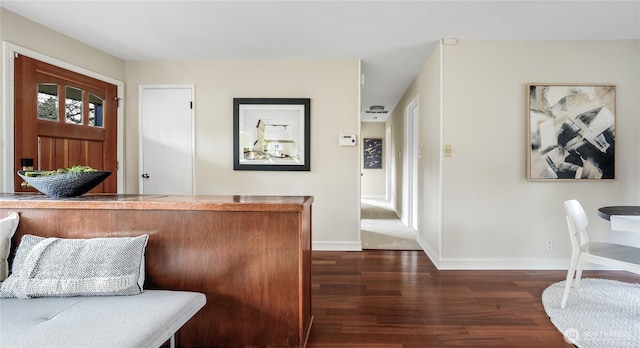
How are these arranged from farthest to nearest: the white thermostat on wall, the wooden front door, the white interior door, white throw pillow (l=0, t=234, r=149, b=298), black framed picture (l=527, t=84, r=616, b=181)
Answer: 1. the white interior door
2. the white thermostat on wall
3. black framed picture (l=527, t=84, r=616, b=181)
4. the wooden front door
5. white throw pillow (l=0, t=234, r=149, b=298)

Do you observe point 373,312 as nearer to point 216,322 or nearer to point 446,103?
point 216,322

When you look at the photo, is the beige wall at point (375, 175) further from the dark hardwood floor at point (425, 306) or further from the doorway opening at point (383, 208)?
the dark hardwood floor at point (425, 306)

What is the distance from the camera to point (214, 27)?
2.92 m

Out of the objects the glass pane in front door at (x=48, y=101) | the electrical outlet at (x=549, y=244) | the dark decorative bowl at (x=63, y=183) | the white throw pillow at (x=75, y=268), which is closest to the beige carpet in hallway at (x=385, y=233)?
the electrical outlet at (x=549, y=244)

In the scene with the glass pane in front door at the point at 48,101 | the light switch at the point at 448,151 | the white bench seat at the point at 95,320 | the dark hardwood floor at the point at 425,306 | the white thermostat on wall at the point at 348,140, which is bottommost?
the dark hardwood floor at the point at 425,306

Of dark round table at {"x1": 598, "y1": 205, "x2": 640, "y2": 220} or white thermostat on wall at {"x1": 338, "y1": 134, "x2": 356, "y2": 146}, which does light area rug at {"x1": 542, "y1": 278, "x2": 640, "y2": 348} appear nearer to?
dark round table at {"x1": 598, "y1": 205, "x2": 640, "y2": 220}

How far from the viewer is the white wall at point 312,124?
3.78 meters

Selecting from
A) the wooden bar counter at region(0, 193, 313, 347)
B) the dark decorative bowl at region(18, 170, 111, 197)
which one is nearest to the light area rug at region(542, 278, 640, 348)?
the wooden bar counter at region(0, 193, 313, 347)

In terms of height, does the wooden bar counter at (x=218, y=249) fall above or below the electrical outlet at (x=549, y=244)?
above

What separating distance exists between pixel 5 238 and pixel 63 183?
34 cm

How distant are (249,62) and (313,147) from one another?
132cm

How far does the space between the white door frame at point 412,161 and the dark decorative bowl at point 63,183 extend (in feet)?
13.0

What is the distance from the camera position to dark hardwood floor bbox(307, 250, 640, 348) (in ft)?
6.23

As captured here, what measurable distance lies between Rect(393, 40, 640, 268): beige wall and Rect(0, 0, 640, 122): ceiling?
189 mm
